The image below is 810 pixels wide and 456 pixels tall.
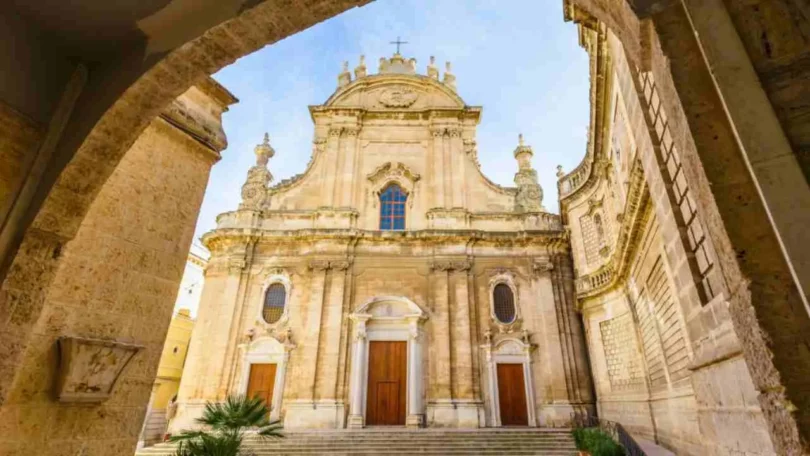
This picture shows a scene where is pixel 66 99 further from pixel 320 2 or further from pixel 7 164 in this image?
pixel 320 2

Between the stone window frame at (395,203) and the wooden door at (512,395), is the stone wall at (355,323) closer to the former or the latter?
the wooden door at (512,395)

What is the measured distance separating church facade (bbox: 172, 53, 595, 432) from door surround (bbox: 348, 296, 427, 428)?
4 cm

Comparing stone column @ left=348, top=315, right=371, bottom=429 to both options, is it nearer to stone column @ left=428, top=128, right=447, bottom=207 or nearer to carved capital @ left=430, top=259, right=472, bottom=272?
carved capital @ left=430, top=259, right=472, bottom=272

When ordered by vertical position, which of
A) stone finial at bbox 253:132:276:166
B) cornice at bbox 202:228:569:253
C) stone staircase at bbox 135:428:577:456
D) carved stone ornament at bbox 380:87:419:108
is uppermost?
carved stone ornament at bbox 380:87:419:108

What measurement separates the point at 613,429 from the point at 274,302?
12.4m

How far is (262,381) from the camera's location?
14914 mm

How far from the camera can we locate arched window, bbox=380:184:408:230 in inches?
709

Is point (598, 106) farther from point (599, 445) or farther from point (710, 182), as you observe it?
point (710, 182)

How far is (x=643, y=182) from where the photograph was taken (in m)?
6.00

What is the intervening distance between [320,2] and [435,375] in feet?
46.7

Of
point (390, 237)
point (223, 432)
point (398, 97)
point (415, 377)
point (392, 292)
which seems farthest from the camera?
point (398, 97)

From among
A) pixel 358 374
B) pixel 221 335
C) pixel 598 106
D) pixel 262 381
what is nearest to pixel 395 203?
pixel 358 374

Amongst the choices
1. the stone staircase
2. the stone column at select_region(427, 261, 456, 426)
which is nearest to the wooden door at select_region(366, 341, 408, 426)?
the stone column at select_region(427, 261, 456, 426)

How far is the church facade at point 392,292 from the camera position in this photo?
48.1 ft
